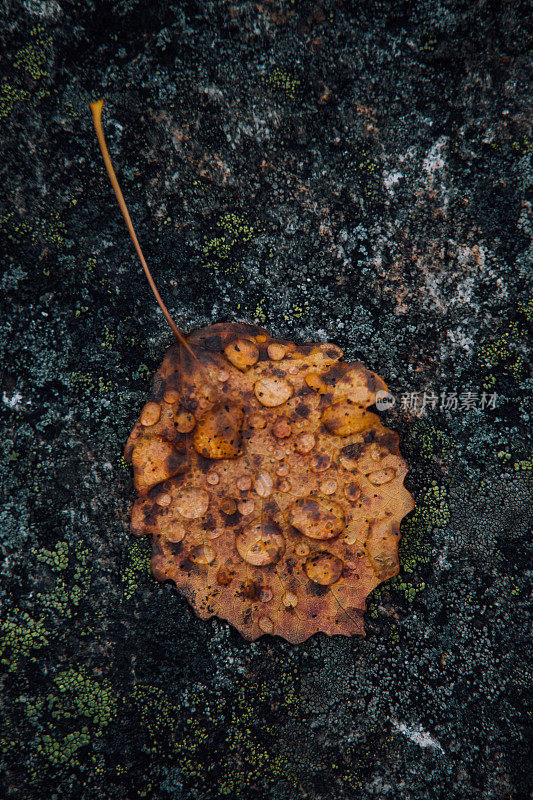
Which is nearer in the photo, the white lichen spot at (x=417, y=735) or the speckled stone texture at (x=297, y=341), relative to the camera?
the speckled stone texture at (x=297, y=341)

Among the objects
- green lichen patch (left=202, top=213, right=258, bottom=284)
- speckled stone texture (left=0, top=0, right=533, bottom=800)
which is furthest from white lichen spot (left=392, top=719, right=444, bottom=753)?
green lichen patch (left=202, top=213, right=258, bottom=284)

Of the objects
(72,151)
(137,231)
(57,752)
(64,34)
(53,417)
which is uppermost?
(64,34)

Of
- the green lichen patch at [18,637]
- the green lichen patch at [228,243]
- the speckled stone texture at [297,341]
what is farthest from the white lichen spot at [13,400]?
the green lichen patch at [228,243]

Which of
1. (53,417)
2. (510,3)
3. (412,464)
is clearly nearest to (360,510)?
(412,464)

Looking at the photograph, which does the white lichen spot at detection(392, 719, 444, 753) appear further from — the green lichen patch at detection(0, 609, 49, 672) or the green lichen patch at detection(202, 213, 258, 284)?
the green lichen patch at detection(202, 213, 258, 284)

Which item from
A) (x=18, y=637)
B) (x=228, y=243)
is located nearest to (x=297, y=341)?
(x=228, y=243)

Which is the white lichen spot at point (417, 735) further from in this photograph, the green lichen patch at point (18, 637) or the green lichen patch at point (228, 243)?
the green lichen patch at point (228, 243)

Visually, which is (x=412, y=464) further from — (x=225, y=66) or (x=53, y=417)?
(x=225, y=66)

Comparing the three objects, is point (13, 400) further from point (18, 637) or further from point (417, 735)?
point (417, 735)

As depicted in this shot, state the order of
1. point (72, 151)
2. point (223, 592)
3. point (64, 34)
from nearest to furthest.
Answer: point (64, 34), point (72, 151), point (223, 592)
